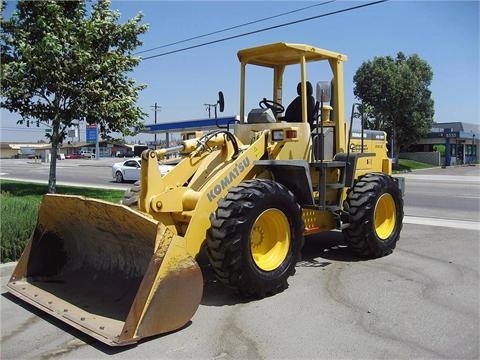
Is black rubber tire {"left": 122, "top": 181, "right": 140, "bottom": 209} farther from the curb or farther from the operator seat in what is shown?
the operator seat

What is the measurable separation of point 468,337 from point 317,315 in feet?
4.35

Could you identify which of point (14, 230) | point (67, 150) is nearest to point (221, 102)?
point (14, 230)

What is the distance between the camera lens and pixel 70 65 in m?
12.9

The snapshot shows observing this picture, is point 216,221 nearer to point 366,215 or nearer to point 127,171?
point 366,215

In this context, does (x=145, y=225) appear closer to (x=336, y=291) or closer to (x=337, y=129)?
(x=336, y=291)

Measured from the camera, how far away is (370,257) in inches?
280

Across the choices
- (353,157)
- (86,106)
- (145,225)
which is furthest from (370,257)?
(86,106)

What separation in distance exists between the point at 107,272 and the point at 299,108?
337cm

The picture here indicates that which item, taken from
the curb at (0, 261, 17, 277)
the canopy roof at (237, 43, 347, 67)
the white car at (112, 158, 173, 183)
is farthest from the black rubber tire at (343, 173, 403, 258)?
the white car at (112, 158, 173, 183)

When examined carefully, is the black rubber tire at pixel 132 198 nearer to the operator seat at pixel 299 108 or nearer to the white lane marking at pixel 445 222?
the operator seat at pixel 299 108

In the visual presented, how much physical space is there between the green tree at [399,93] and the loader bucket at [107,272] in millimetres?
34233

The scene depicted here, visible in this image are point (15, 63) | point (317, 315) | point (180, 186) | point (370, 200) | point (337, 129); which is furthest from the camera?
point (15, 63)

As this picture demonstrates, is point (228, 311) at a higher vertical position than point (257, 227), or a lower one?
lower

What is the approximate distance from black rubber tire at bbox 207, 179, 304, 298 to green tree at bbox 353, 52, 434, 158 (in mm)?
33804
